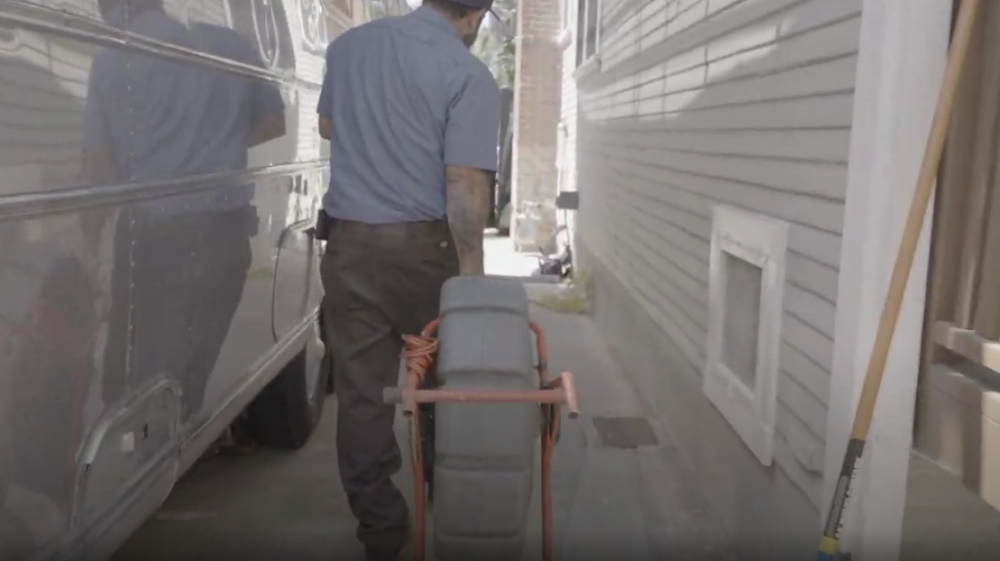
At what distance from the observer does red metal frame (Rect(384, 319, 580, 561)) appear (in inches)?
94.3

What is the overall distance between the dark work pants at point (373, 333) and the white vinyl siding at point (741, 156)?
115 cm

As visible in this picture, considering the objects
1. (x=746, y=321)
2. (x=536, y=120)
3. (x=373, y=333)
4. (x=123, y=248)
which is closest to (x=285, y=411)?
(x=373, y=333)

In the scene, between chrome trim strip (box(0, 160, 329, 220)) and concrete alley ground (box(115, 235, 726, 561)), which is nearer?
chrome trim strip (box(0, 160, 329, 220))

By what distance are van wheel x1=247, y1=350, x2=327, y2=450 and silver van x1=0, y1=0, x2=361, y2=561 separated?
87cm

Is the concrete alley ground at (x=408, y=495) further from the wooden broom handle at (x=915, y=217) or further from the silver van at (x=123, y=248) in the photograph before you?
the wooden broom handle at (x=915, y=217)

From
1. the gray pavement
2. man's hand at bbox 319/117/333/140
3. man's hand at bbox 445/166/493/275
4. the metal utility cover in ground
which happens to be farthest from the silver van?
the metal utility cover in ground

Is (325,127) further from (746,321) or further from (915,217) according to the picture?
(915,217)

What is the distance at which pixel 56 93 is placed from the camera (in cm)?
203

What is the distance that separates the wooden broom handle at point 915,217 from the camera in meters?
2.42

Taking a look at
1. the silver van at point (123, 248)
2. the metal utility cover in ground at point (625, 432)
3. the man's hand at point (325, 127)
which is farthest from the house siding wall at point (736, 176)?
the silver van at point (123, 248)

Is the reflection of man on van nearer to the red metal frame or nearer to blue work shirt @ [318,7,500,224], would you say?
blue work shirt @ [318,7,500,224]

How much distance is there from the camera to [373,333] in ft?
11.3

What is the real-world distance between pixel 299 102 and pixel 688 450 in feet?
7.89

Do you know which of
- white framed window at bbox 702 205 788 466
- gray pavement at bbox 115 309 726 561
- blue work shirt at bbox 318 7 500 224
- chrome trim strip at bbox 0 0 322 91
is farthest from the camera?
gray pavement at bbox 115 309 726 561
